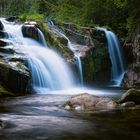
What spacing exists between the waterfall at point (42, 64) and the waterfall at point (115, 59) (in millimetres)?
4142

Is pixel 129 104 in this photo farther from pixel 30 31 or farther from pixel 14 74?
pixel 30 31

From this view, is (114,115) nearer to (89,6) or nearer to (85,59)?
(85,59)

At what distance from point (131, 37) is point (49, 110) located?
14.2 metres

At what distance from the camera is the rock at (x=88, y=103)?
1231cm

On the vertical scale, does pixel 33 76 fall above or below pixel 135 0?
below

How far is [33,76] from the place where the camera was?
18547mm

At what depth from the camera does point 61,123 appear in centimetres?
961

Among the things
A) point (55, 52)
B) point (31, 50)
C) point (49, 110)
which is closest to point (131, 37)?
point (55, 52)

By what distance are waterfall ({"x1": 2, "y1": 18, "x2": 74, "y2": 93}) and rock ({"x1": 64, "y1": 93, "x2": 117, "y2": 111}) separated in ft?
17.9

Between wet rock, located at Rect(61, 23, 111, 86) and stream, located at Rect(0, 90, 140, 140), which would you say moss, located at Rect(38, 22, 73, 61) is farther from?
stream, located at Rect(0, 90, 140, 140)

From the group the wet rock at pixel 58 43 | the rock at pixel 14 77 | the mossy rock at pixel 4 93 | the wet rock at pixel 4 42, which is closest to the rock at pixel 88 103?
the mossy rock at pixel 4 93

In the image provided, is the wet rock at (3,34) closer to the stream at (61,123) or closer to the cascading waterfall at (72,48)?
the cascading waterfall at (72,48)

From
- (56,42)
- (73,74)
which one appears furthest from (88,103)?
(56,42)

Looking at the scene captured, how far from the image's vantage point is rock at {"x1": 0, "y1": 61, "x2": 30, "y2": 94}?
16484 millimetres
